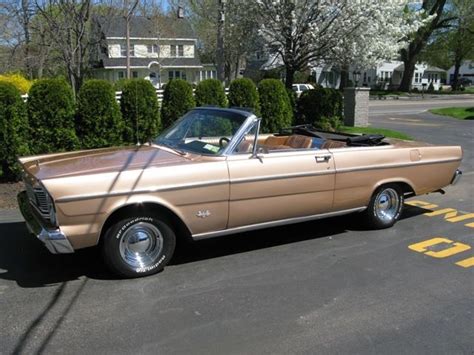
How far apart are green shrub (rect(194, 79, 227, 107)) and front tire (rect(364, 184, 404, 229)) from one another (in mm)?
6030

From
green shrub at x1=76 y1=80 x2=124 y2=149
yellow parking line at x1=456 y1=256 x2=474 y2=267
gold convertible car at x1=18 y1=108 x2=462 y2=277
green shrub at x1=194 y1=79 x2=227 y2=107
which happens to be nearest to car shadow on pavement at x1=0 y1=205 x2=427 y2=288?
gold convertible car at x1=18 y1=108 x2=462 y2=277

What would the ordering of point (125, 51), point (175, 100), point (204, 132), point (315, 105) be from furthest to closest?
1. point (125, 51)
2. point (315, 105)
3. point (175, 100)
4. point (204, 132)

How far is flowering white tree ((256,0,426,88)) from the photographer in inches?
532

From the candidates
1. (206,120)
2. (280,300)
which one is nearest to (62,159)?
(206,120)

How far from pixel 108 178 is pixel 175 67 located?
157ft

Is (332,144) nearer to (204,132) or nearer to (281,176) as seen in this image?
(281,176)

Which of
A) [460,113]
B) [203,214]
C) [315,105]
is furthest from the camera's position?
[460,113]

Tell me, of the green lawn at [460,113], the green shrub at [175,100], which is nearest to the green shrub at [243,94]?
the green shrub at [175,100]

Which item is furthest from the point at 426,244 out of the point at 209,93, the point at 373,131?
the point at 373,131

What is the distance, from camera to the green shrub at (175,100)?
36.1 ft

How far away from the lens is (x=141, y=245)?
4645 mm

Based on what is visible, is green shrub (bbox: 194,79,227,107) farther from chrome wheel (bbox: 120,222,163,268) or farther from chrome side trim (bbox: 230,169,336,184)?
chrome wheel (bbox: 120,222,163,268)

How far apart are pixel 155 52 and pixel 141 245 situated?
4463 cm

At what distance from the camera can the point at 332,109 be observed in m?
13.8
